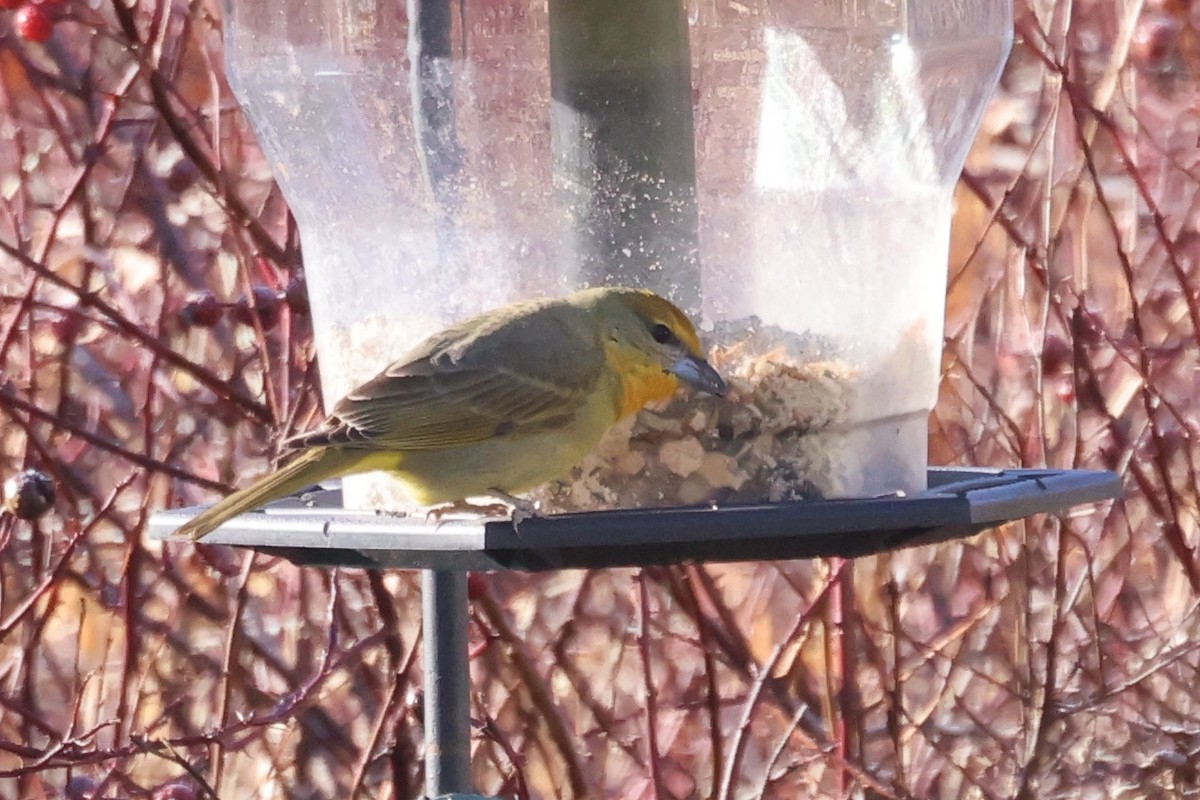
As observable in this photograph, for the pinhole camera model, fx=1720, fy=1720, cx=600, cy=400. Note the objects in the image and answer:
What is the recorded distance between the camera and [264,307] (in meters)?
4.53

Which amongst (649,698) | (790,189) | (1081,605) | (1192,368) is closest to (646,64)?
(790,189)

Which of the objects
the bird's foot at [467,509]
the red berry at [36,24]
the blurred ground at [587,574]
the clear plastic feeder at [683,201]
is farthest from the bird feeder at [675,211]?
the red berry at [36,24]

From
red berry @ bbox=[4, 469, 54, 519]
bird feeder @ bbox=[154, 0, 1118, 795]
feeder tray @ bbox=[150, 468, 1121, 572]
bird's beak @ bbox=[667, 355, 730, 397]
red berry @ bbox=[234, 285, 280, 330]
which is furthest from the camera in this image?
red berry @ bbox=[234, 285, 280, 330]

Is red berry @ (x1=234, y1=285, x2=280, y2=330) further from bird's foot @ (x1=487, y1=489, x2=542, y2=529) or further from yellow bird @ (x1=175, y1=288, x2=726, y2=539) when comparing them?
bird's foot @ (x1=487, y1=489, x2=542, y2=529)

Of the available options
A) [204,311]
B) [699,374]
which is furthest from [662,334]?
[204,311]

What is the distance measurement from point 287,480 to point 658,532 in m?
0.74

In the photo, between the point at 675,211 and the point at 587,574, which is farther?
the point at 587,574

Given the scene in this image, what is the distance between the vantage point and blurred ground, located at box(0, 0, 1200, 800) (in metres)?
Answer: 4.71

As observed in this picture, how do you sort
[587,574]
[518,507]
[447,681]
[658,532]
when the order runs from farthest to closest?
1. [587,574]
2. [447,681]
3. [518,507]
4. [658,532]

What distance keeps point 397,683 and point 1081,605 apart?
96.4 inches

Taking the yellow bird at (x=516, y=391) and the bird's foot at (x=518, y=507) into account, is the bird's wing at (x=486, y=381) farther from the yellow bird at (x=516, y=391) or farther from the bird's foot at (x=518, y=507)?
the bird's foot at (x=518, y=507)

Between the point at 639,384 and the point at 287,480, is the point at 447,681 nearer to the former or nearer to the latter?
the point at 287,480

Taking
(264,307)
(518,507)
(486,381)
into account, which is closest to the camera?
(518,507)

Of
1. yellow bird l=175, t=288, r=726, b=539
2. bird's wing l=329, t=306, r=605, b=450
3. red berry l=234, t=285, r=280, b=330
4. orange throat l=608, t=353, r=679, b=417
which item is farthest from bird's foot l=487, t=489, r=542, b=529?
red berry l=234, t=285, r=280, b=330
